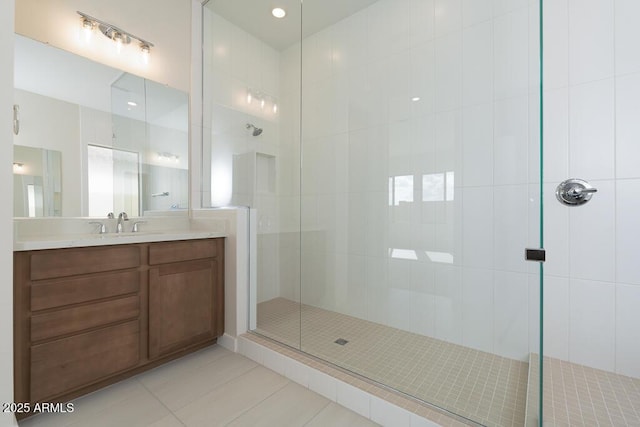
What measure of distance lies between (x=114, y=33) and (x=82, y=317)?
6.16 ft

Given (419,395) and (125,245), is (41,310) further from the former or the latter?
(419,395)

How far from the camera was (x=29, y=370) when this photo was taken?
120cm

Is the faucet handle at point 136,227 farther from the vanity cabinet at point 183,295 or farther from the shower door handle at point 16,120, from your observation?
the shower door handle at point 16,120

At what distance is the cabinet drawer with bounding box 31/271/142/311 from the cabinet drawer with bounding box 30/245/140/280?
4 cm

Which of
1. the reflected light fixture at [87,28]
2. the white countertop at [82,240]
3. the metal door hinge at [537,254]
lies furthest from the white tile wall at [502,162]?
the reflected light fixture at [87,28]

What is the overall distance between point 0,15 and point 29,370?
1.47 meters

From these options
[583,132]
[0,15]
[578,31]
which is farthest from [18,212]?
[578,31]

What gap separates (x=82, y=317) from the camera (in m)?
1.36

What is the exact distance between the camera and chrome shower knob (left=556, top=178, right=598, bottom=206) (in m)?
1.51

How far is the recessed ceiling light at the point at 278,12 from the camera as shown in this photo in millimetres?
2281

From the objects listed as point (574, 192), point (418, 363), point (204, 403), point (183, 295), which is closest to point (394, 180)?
point (574, 192)

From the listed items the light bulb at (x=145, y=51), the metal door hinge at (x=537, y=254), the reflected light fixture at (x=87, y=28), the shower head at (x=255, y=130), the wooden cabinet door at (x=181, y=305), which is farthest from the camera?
the shower head at (x=255, y=130)

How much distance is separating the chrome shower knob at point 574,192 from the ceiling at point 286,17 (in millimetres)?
1886

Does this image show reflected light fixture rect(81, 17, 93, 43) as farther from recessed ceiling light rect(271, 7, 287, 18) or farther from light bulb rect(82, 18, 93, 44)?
recessed ceiling light rect(271, 7, 287, 18)
